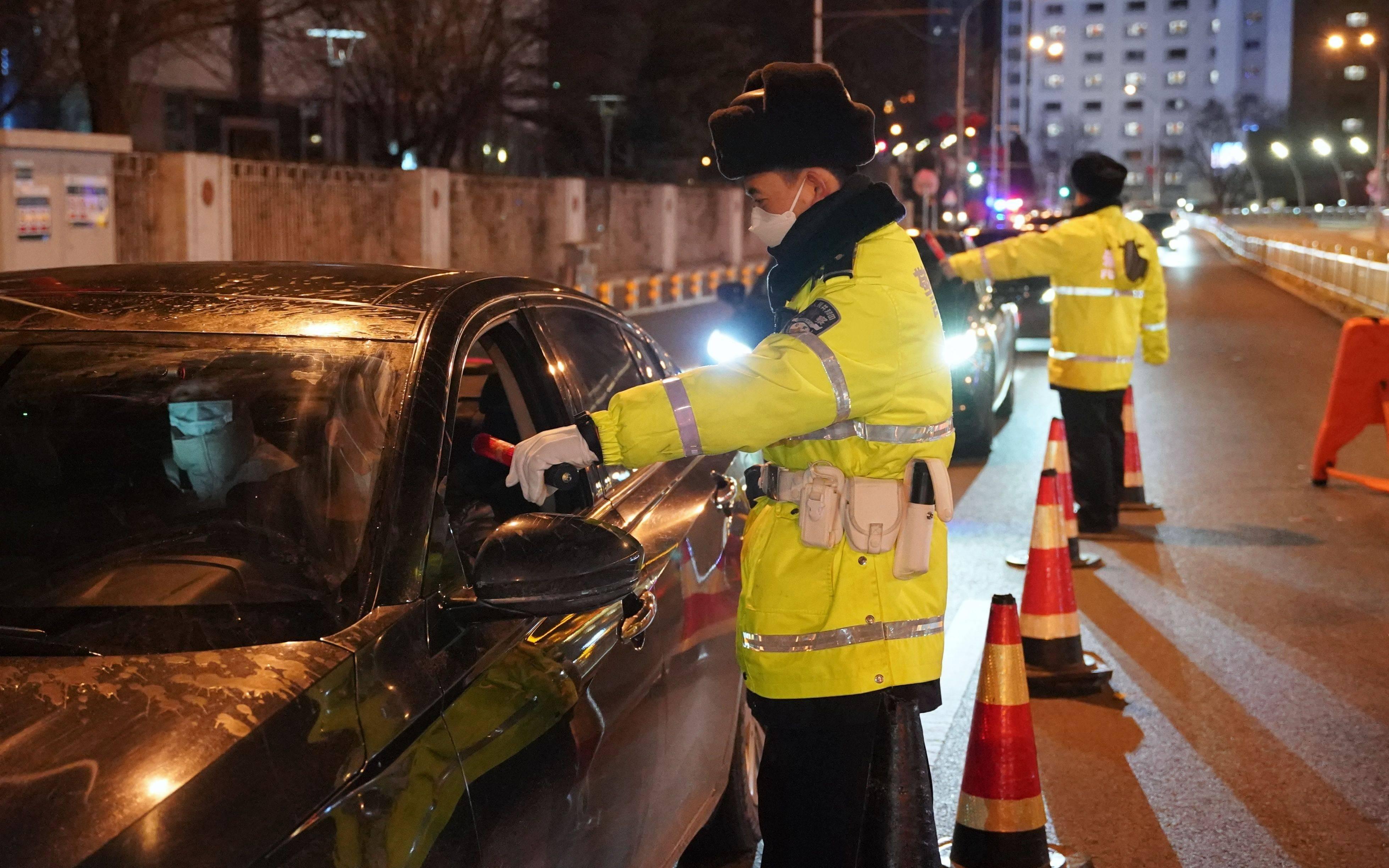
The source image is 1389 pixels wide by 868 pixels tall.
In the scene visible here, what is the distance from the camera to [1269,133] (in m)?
131

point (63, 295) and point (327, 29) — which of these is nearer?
point (63, 295)

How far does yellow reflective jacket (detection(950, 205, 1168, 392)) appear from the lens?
8.34m

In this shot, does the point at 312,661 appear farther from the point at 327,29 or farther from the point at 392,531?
the point at 327,29

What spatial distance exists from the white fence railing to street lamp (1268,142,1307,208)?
54681 millimetres

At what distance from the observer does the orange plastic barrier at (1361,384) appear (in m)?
10.3

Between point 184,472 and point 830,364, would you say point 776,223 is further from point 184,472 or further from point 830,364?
point 184,472

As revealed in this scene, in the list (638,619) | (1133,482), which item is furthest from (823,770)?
(1133,482)

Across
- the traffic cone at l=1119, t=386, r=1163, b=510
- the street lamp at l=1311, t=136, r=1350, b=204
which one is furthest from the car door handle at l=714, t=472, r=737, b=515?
the street lamp at l=1311, t=136, r=1350, b=204

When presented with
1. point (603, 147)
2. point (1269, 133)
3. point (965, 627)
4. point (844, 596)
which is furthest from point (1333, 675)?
point (1269, 133)

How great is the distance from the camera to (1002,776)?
Answer: 3.92m

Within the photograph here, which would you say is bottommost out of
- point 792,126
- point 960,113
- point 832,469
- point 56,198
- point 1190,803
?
point 1190,803

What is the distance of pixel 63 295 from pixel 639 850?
1.62m

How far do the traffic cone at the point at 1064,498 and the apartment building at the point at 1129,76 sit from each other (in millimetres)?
149781

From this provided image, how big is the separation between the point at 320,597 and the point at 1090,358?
21.6 ft
